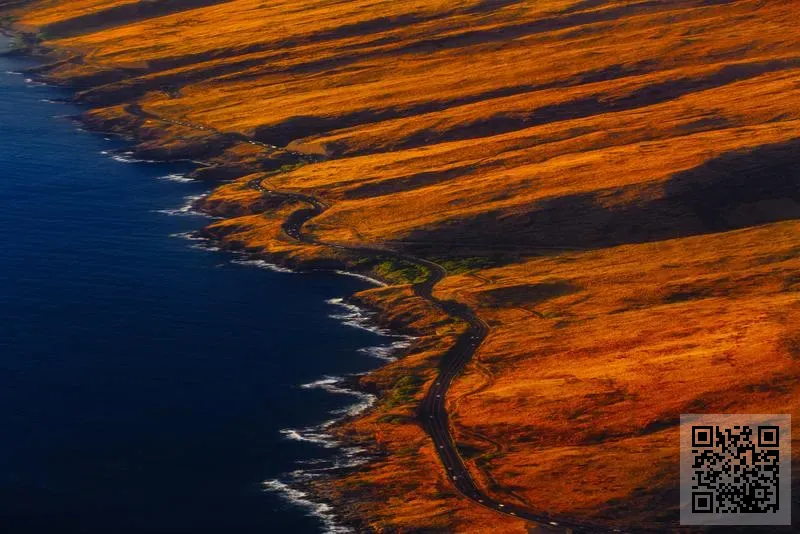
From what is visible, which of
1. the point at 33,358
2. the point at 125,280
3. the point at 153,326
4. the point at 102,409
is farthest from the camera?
the point at 125,280

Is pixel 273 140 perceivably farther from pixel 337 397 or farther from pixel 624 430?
pixel 624 430

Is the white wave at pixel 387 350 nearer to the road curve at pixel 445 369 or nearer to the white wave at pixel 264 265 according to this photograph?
the road curve at pixel 445 369

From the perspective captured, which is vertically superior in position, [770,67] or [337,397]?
[770,67]

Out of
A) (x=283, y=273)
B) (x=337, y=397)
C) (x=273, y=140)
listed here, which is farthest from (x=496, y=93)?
(x=337, y=397)

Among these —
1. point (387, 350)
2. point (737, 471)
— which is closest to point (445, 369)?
point (387, 350)

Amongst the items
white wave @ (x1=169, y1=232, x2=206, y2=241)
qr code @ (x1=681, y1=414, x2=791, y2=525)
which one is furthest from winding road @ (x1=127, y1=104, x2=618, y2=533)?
white wave @ (x1=169, y1=232, x2=206, y2=241)

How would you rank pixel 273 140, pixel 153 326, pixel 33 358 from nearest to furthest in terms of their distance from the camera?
1. pixel 33 358
2. pixel 153 326
3. pixel 273 140

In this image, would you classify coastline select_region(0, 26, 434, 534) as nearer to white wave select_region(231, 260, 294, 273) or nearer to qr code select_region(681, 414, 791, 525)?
white wave select_region(231, 260, 294, 273)
